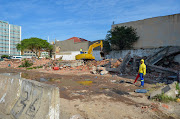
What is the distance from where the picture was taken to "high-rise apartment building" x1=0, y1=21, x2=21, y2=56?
7175 centimetres

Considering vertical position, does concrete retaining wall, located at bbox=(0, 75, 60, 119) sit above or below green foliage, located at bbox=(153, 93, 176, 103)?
above

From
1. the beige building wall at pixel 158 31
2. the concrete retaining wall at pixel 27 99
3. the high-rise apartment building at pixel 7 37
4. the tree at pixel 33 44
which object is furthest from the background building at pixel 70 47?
the high-rise apartment building at pixel 7 37

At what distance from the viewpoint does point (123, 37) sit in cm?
2059

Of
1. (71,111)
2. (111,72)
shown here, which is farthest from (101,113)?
(111,72)

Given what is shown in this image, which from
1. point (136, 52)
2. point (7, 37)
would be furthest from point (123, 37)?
point (7, 37)

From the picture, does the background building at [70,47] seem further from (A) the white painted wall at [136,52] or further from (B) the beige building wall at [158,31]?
(B) the beige building wall at [158,31]

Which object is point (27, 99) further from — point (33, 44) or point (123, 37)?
point (33, 44)

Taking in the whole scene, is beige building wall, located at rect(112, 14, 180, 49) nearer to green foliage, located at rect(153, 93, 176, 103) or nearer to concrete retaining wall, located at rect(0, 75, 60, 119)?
green foliage, located at rect(153, 93, 176, 103)

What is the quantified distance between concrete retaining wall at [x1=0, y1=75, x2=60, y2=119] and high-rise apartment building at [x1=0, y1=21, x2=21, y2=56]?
79624 mm

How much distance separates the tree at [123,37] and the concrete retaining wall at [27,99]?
18.9 m

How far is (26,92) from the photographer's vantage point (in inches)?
108

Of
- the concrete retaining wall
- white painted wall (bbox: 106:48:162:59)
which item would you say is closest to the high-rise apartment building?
white painted wall (bbox: 106:48:162:59)

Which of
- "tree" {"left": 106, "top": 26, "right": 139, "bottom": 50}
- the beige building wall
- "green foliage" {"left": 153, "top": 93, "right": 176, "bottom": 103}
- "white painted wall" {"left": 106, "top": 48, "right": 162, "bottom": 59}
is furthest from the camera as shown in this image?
"tree" {"left": 106, "top": 26, "right": 139, "bottom": 50}

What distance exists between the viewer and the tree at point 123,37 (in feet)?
66.9
